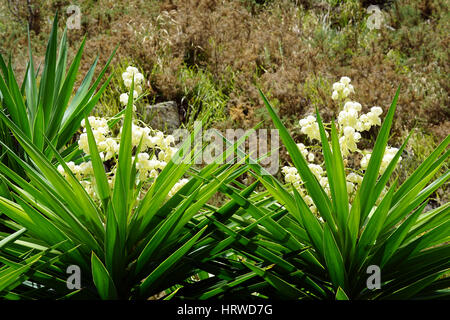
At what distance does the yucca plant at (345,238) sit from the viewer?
5.49ft

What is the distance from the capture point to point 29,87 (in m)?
3.06

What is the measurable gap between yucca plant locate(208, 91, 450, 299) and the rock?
3.59 meters

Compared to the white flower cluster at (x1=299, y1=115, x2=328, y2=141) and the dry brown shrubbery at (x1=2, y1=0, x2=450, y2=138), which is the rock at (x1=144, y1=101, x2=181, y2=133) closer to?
the dry brown shrubbery at (x1=2, y1=0, x2=450, y2=138)

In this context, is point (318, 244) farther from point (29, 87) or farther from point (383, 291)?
point (29, 87)

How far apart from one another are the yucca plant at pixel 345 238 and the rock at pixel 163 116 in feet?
11.8

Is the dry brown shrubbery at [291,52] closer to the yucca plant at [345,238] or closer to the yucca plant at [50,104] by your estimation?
the yucca plant at [50,104]

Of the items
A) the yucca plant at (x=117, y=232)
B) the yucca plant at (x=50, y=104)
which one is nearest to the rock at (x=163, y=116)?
the yucca plant at (x=50, y=104)

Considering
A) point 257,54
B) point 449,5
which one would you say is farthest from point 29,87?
point 449,5

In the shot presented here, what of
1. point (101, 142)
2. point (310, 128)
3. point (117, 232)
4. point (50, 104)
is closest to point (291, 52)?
point (50, 104)

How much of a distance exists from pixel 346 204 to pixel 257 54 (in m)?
4.71

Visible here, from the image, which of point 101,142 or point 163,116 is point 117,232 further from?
point 163,116

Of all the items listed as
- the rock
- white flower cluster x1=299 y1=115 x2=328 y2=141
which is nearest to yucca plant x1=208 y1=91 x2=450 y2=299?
white flower cluster x1=299 y1=115 x2=328 y2=141

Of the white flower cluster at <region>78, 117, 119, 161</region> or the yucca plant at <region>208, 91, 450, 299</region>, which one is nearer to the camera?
the yucca plant at <region>208, 91, 450, 299</region>

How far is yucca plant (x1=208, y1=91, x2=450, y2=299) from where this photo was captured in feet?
5.49
